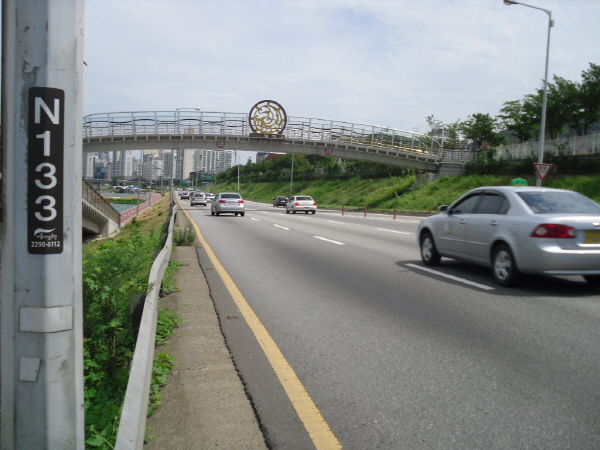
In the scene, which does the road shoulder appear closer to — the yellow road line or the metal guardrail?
the yellow road line

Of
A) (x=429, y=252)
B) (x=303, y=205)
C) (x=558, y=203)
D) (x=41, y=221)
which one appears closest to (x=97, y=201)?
(x=303, y=205)

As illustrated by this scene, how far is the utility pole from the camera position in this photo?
7.80ft

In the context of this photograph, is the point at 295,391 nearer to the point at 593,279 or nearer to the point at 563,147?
the point at 593,279

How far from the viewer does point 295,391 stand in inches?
177

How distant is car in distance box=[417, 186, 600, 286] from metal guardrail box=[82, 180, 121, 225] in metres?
26.5

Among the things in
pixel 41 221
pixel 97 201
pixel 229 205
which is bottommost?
pixel 97 201

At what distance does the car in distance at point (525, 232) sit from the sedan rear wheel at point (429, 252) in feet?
1.51

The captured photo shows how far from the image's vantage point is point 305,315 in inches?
280

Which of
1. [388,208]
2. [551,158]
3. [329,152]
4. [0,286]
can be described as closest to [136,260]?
[0,286]

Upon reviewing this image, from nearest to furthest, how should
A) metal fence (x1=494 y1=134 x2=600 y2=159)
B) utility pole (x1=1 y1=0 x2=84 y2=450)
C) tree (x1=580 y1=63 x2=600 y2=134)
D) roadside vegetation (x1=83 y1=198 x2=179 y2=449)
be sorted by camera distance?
1. utility pole (x1=1 y1=0 x2=84 y2=450)
2. roadside vegetation (x1=83 y1=198 x2=179 y2=449)
3. metal fence (x1=494 y1=134 x2=600 y2=159)
4. tree (x1=580 y1=63 x2=600 y2=134)

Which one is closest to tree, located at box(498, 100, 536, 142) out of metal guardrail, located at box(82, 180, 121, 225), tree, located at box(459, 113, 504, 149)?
tree, located at box(459, 113, 504, 149)

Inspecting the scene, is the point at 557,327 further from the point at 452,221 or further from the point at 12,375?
the point at 12,375

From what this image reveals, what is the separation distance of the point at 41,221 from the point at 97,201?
37.6m

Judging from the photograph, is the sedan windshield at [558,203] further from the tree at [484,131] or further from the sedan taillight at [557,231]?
the tree at [484,131]
